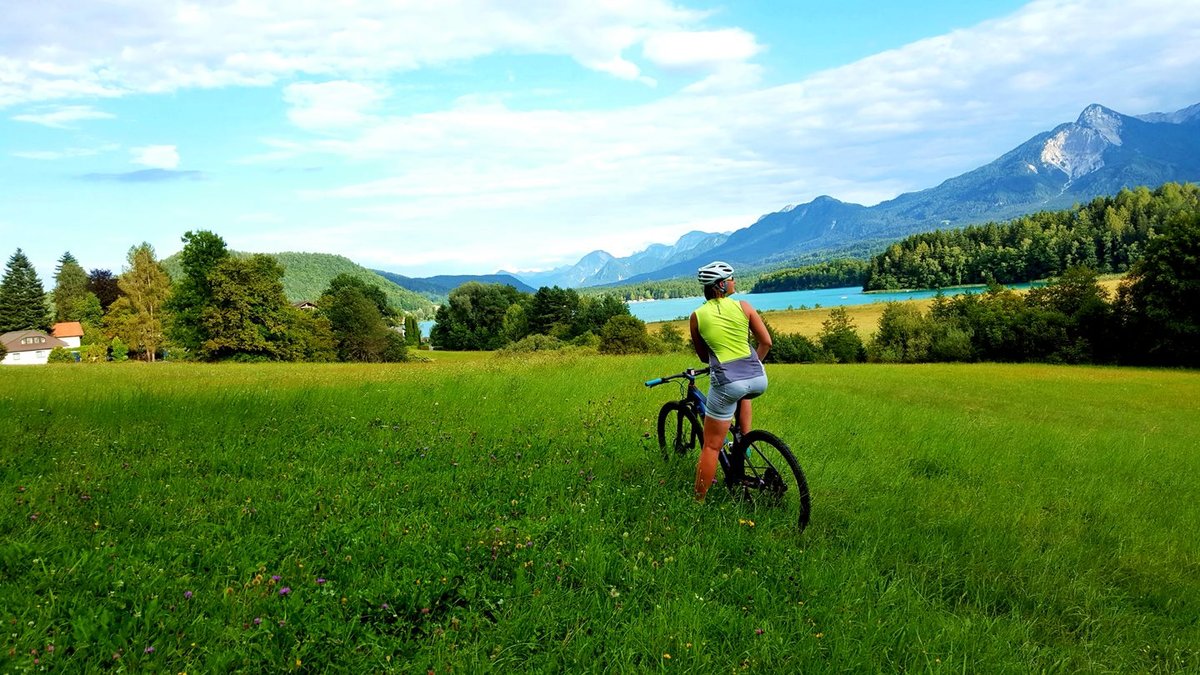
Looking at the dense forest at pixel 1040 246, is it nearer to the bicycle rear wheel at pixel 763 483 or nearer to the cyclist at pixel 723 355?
the bicycle rear wheel at pixel 763 483

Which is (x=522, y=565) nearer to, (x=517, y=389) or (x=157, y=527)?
(x=157, y=527)

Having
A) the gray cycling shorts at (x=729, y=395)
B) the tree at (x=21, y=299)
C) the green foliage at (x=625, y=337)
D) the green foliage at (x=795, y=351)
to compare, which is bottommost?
the green foliage at (x=795, y=351)

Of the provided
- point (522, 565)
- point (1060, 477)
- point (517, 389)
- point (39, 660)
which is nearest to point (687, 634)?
point (522, 565)

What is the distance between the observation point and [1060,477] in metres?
9.47

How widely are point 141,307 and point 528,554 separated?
77984mm

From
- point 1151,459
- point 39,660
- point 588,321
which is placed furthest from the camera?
point 588,321

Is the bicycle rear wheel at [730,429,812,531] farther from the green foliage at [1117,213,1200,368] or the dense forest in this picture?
the dense forest

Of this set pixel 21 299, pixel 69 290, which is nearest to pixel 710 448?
pixel 21 299

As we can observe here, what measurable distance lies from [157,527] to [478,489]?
2.91 metres

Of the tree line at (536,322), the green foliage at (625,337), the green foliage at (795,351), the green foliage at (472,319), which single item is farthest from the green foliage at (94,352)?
the green foliage at (795,351)

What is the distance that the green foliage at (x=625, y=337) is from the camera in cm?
6438

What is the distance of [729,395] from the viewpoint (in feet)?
19.5

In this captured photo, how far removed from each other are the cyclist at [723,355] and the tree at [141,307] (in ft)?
244

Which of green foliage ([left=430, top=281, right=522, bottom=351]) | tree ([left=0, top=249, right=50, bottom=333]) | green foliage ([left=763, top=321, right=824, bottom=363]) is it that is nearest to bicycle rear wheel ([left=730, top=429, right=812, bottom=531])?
green foliage ([left=763, top=321, right=824, bottom=363])
